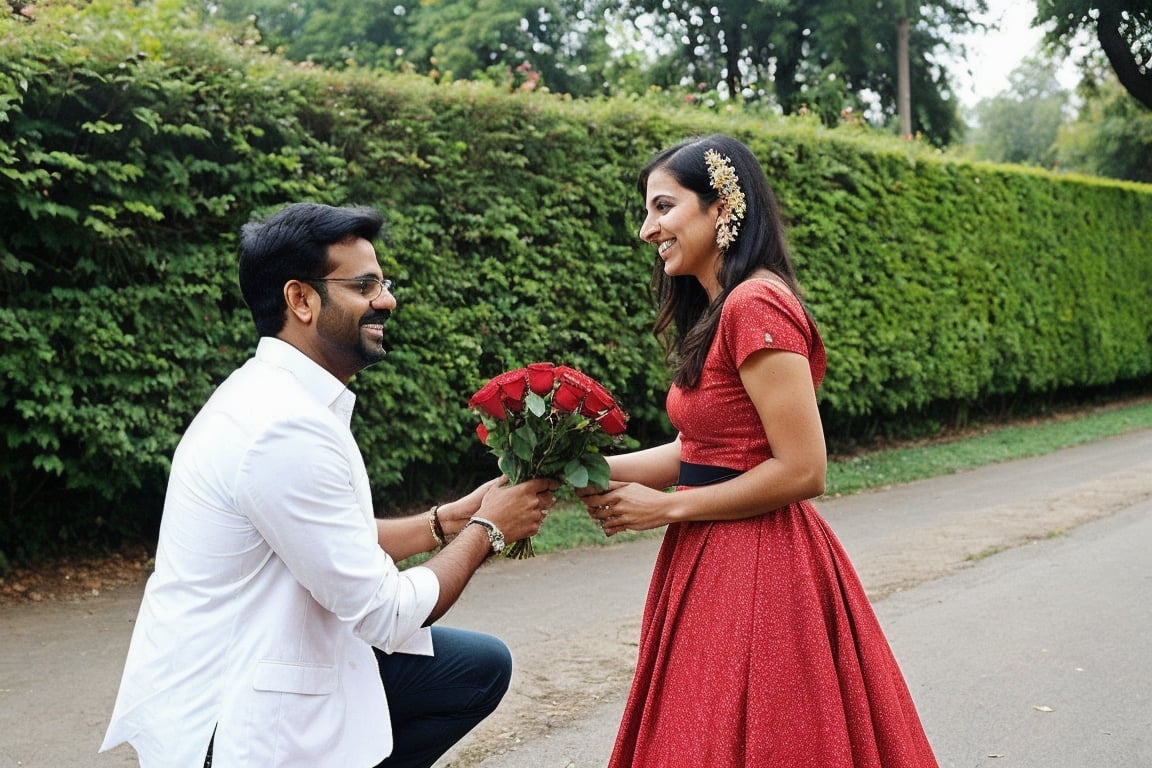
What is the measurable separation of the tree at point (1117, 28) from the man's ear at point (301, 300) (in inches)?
866

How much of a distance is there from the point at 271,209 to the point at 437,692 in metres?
5.11

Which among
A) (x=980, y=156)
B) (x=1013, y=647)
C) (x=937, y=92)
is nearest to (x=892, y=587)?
(x=1013, y=647)

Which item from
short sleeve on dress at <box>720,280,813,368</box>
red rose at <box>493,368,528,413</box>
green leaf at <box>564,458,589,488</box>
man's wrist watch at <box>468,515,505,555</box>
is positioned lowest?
man's wrist watch at <box>468,515,505,555</box>

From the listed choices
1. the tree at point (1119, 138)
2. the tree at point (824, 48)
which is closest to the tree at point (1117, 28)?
the tree at point (824, 48)

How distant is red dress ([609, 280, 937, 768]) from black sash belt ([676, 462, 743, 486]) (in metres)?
0.02

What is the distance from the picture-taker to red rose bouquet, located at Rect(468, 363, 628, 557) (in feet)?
9.47

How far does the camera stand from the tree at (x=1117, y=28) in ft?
68.3

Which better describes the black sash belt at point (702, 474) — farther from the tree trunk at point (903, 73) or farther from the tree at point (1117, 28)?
the tree trunk at point (903, 73)

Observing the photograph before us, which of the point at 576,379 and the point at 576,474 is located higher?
the point at 576,379

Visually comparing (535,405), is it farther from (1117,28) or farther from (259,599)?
(1117,28)

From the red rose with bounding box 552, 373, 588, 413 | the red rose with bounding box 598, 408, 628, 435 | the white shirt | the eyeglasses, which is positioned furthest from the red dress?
the eyeglasses

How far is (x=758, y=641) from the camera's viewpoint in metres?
2.68

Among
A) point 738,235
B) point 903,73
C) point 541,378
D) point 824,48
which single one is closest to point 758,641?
point 541,378

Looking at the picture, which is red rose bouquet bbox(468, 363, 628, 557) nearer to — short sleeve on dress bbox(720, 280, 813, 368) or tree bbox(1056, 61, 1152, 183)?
short sleeve on dress bbox(720, 280, 813, 368)
